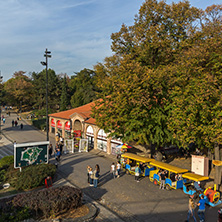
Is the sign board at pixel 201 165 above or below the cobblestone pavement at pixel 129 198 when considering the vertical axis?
above

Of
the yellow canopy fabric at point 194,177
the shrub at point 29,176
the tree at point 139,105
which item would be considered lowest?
the shrub at point 29,176

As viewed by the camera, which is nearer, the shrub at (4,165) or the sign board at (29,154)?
the sign board at (29,154)

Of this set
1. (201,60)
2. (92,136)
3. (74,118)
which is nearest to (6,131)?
(74,118)

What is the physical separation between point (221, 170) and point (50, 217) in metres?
12.4

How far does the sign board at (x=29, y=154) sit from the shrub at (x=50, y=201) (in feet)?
19.6

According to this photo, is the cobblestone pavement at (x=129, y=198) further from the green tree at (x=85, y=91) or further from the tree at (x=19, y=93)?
the tree at (x=19, y=93)

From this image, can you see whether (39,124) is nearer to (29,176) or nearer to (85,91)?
(85,91)

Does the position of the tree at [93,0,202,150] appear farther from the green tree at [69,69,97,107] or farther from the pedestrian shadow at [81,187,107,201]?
the green tree at [69,69,97,107]

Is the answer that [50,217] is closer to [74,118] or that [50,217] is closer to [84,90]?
[74,118]

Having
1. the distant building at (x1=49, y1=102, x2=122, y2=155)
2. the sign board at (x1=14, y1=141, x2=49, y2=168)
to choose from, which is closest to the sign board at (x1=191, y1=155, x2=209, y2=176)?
the distant building at (x1=49, y1=102, x2=122, y2=155)

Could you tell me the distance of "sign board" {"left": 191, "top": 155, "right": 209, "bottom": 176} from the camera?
1920 centimetres

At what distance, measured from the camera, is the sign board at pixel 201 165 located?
1920 centimetres

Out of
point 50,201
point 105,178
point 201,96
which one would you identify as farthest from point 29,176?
point 201,96

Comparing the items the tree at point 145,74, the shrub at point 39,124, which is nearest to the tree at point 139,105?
the tree at point 145,74
